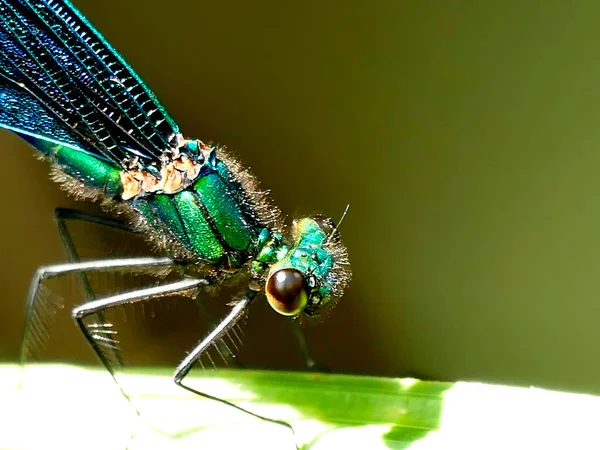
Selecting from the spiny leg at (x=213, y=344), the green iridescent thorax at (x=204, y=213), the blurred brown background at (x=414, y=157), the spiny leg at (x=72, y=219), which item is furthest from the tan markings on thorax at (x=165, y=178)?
the blurred brown background at (x=414, y=157)

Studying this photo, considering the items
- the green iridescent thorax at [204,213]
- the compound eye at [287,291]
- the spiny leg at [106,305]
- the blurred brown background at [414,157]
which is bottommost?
the spiny leg at [106,305]

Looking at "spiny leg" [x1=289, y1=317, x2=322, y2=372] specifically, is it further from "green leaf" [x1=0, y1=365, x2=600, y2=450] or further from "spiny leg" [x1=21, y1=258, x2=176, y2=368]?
"green leaf" [x1=0, y1=365, x2=600, y2=450]

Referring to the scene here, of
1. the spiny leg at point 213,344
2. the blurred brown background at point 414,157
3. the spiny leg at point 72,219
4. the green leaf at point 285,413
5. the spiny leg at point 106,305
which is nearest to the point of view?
the green leaf at point 285,413

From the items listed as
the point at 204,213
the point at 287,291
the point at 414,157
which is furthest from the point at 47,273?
the point at 414,157

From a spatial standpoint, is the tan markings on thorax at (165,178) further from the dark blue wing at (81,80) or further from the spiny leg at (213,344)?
the spiny leg at (213,344)

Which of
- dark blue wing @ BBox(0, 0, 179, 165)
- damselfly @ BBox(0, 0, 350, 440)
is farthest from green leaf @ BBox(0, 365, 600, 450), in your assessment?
dark blue wing @ BBox(0, 0, 179, 165)

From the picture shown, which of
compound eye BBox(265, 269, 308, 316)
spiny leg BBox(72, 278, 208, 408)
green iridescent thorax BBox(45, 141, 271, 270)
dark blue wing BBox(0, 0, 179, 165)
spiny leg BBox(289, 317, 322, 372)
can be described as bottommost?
spiny leg BBox(72, 278, 208, 408)
